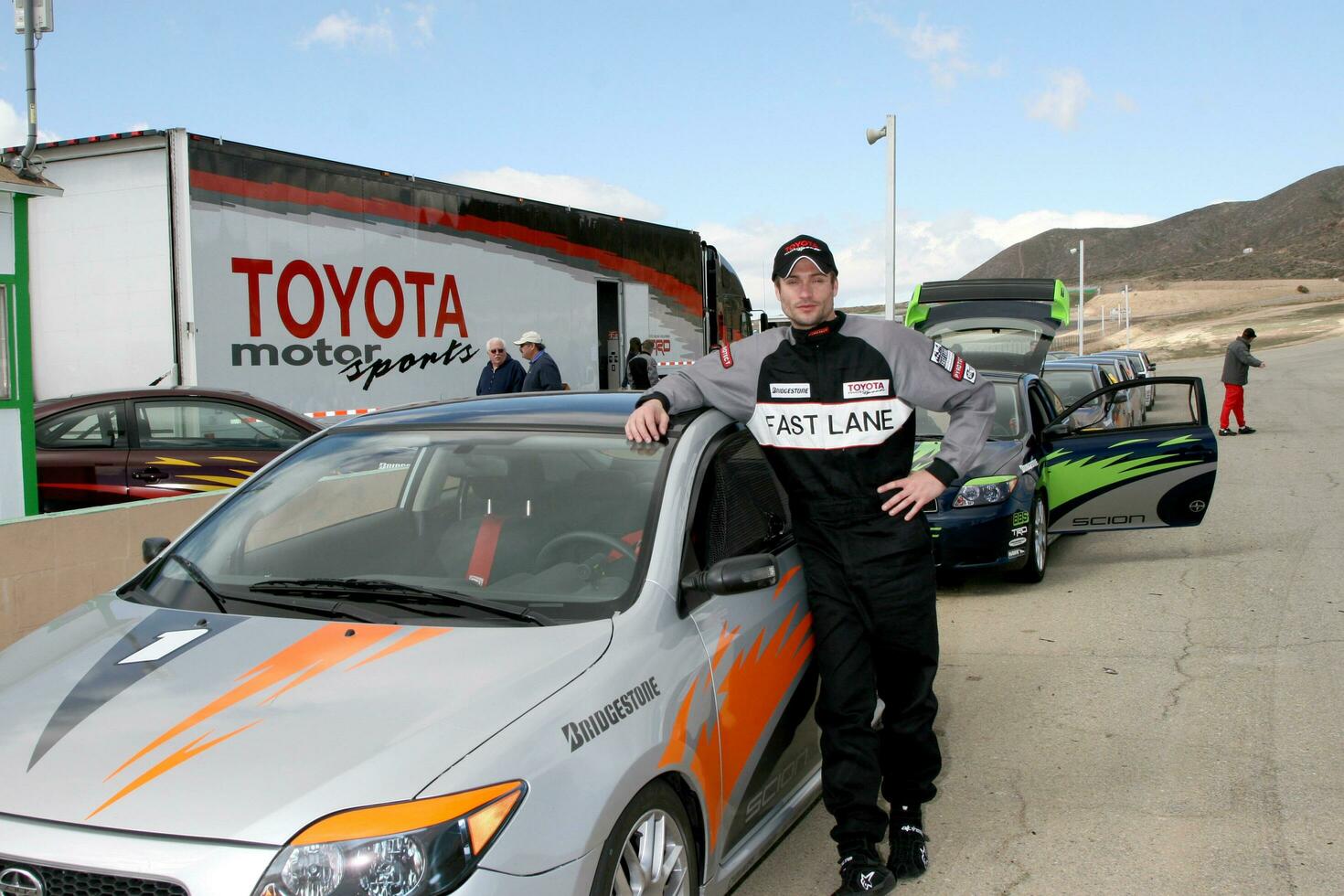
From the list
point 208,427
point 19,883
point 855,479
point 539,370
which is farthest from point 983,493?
point 19,883

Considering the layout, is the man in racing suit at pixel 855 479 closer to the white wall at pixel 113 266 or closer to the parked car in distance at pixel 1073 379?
the white wall at pixel 113 266

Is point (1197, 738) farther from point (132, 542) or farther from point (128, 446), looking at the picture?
point (128, 446)

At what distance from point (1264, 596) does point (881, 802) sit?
4.45 m

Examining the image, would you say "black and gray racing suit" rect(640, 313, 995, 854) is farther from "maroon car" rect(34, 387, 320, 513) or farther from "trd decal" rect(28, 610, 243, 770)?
"maroon car" rect(34, 387, 320, 513)

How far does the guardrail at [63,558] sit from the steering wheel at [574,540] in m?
3.35

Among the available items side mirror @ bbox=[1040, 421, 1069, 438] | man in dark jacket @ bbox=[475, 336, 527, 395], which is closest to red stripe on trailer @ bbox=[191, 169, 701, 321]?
man in dark jacket @ bbox=[475, 336, 527, 395]

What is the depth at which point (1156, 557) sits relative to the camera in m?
9.33

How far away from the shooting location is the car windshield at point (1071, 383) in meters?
16.0

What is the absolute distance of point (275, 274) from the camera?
36.8 ft

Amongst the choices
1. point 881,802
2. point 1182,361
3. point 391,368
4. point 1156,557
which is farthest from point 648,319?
point 1182,361

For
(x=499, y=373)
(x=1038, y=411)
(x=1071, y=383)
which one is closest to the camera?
(x=1038, y=411)

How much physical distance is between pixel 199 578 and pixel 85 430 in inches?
231

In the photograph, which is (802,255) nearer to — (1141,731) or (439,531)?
(439,531)

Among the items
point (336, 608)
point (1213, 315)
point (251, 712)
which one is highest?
point (1213, 315)
